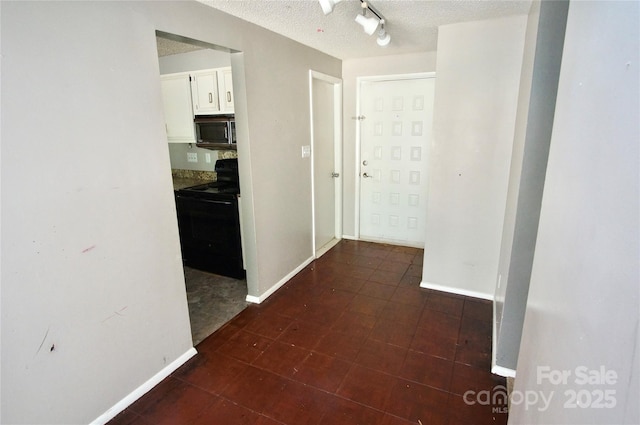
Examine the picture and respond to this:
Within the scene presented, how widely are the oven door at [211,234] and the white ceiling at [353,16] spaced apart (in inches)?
60.4

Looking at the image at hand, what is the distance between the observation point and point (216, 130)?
328 cm

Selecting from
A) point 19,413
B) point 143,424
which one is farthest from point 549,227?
point 19,413

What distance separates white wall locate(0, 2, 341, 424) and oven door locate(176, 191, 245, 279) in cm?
113

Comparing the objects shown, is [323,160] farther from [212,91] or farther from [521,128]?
[521,128]

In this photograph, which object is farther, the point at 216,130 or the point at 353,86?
the point at 353,86

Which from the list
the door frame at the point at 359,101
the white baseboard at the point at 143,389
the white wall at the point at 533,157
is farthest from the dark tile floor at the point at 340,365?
the door frame at the point at 359,101

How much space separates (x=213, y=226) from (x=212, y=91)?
1.33m

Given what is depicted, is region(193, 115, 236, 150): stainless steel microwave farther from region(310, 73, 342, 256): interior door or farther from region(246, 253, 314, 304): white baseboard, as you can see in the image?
region(246, 253, 314, 304): white baseboard

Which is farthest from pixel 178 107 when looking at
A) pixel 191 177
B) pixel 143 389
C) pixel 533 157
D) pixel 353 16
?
pixel 533 157

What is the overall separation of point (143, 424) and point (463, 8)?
3158 millimetres

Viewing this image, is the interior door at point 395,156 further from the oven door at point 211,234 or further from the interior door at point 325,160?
the oven door at point 211,234

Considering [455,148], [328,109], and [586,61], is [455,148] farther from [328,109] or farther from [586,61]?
[586,61]

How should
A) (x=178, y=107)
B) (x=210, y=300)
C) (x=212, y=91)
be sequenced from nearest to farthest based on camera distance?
(x=210, y=300), (x=212, y=91), (x=178, y=107)

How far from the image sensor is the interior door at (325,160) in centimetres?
361
